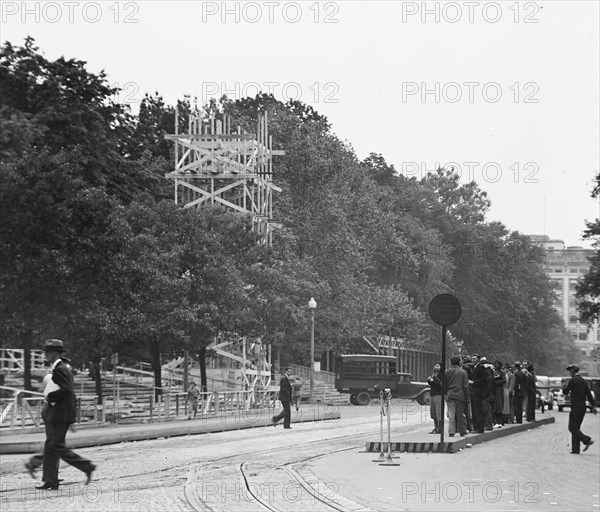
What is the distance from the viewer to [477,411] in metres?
28.1

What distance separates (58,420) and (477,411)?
15091 millimetres

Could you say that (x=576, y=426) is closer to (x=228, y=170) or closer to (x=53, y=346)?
(x=53, y=346)

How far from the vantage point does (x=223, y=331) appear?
44812mm

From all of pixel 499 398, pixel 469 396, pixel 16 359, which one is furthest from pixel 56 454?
pixel 16 359

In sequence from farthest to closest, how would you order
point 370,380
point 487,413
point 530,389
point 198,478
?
point 370,380 < point 530,389 < point 487,413 < point 198,478

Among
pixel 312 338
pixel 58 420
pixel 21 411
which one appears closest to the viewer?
pixel 58 420

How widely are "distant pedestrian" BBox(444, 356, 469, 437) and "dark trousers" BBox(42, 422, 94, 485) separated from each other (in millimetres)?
11915

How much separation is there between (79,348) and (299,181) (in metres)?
30.9

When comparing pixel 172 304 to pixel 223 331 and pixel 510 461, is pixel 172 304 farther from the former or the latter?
pixel 510 461

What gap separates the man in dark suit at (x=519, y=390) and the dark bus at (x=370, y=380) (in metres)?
30.2

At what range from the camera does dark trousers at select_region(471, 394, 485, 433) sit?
92.0ft

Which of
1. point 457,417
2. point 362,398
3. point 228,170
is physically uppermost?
point 228,170

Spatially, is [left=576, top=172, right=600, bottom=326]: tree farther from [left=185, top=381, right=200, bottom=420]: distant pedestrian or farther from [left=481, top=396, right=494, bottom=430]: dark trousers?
[left=481, top=396, right=494, bottom=430]: dark trousers

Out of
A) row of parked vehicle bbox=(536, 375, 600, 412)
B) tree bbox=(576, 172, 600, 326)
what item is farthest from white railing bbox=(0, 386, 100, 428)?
tree bbox=(576, 172, 600, 326)
